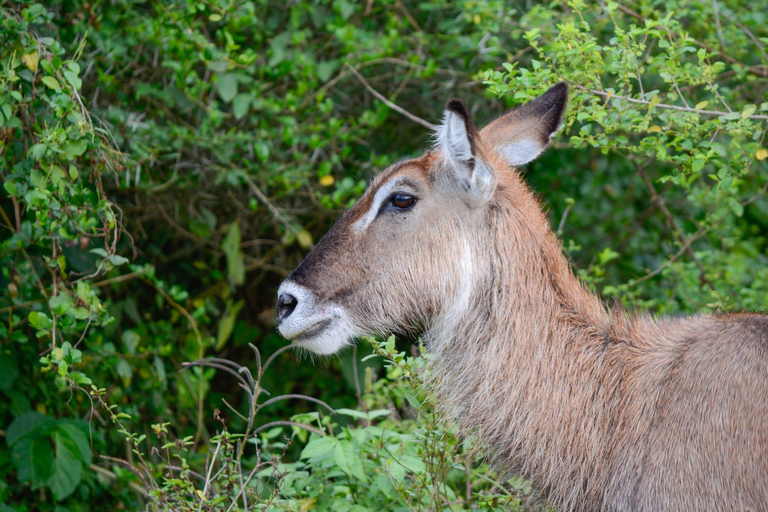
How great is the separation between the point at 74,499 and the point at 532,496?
101 inches

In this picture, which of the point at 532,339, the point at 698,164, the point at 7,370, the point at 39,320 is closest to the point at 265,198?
the point at 7,370

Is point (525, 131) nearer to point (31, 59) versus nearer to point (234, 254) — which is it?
point (31, 59)

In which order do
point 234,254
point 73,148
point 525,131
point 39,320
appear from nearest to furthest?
point 39,320, point 73,148, point 525,131, point 234,254

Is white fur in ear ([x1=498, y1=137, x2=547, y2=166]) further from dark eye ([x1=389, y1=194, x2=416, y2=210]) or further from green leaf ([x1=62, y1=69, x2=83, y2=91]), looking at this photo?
green leaf ([x1=62, y1=69, x2=83, y2=91])

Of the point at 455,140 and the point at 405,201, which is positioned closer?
the point at 455,140

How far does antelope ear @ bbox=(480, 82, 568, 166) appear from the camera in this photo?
3740 mm

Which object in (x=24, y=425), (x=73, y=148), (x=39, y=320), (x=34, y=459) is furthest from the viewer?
(x=24, y=425)

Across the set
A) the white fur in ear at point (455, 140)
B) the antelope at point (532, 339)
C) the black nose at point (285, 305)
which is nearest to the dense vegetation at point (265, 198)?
the antelope at point (532, 339)

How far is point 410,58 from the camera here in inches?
221

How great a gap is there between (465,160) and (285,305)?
102 centimetres

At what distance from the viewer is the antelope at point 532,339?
283 centimetres

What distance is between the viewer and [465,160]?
3318 millimetres

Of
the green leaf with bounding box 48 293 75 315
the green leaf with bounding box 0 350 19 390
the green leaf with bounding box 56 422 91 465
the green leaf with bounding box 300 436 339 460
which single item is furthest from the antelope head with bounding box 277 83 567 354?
the green leaf with bounding box 0 350 19 390

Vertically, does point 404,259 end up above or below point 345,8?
below
